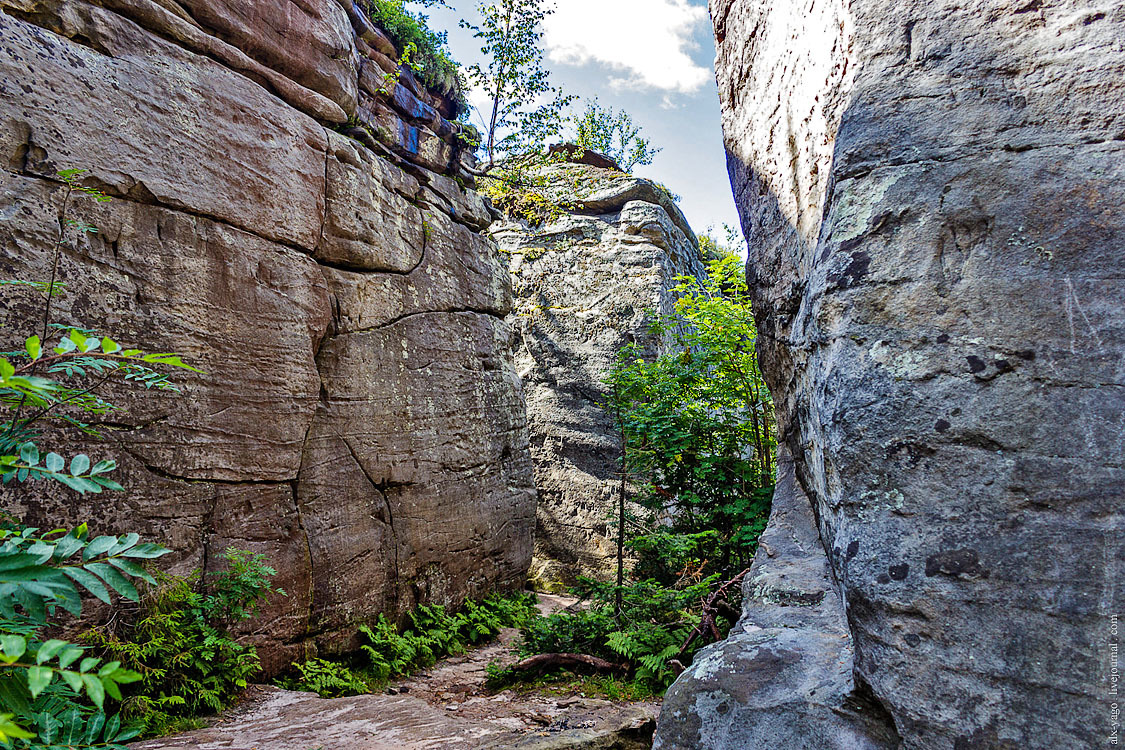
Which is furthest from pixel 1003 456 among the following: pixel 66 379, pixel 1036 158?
pixel 66 379

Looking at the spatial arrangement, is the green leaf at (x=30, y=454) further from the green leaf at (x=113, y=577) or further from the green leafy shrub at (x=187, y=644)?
the green leafy shrub at (x=187, y=644)

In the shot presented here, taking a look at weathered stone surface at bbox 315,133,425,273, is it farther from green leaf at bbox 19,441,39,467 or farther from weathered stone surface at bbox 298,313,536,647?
green leaf at bbox 19,441,39,467

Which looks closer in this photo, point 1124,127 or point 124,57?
point 1124,127

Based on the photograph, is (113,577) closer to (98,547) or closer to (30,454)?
(98,547)

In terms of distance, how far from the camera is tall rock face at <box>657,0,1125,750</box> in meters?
1.88

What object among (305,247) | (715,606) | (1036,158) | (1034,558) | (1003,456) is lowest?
(715,606)

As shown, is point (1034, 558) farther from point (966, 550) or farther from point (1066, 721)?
point (1066, 721)

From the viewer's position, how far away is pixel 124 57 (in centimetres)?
507

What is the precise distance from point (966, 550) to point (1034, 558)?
0.18 metres

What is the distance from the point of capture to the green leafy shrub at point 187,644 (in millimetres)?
4395

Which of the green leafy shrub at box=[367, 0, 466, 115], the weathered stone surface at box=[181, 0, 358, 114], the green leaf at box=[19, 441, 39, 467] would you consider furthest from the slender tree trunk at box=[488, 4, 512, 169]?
the green leaf at box=[19, 441, 39, 467]

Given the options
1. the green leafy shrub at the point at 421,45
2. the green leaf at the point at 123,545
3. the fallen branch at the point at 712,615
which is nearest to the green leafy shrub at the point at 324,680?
the fallen branch at the point at 712,615

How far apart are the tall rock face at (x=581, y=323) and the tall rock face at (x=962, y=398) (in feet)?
26.9

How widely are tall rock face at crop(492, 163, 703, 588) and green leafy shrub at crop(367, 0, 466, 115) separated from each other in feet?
9.61
